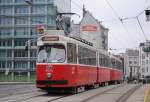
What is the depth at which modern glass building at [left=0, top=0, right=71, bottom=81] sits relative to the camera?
4358 inches

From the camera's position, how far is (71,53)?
2800cm

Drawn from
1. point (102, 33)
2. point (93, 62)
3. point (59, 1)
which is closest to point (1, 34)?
point (59, 1)

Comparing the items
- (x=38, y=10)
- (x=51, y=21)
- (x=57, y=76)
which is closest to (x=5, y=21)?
(x=38, y=10)

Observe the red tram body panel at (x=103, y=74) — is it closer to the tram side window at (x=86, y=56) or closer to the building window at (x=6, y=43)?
the tram side window at (x=86, y=56)

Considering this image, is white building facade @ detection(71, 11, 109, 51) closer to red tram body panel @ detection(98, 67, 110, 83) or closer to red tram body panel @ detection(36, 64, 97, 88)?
red tram body panel @ detection(98, 67, 110, 83)

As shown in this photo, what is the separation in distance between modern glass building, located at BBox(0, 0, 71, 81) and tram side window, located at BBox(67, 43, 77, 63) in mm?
81074

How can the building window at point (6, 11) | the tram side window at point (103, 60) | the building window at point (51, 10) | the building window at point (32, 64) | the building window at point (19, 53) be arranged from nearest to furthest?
the tram side window at point (103, 60) → the building window at point (51, 10) → the building window at point (32, 64) → the building window at point (6, 11) → the building window at point (19, 53)

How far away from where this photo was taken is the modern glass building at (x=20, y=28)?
11069 cm

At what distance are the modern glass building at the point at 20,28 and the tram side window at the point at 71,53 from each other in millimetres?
81074

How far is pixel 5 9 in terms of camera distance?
11250cm

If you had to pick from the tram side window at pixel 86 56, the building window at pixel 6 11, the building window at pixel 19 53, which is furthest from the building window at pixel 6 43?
the tram side window at pixel 86 56

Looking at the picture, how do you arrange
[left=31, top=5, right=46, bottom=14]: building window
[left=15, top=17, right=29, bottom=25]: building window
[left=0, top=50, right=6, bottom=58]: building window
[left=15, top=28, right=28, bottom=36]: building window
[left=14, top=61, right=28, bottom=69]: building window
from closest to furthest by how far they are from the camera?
1. [left=31, top=5, right=46, bottom=14]: building window
2. [left=15, top=17, right=29, bottom=25]: building window
3. [left=14, top=61, right=28, bottom=69]: building window
4. [left=15, top=28, right=28, bottom=36]: building window
5. [left=0, top=50, right=6, bottom=58]: building window

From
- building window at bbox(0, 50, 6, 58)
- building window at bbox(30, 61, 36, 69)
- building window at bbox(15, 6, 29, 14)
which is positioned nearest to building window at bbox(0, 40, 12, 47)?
building window at bbox(0, 50, 6, 58)

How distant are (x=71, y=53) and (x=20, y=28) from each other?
8615cm
